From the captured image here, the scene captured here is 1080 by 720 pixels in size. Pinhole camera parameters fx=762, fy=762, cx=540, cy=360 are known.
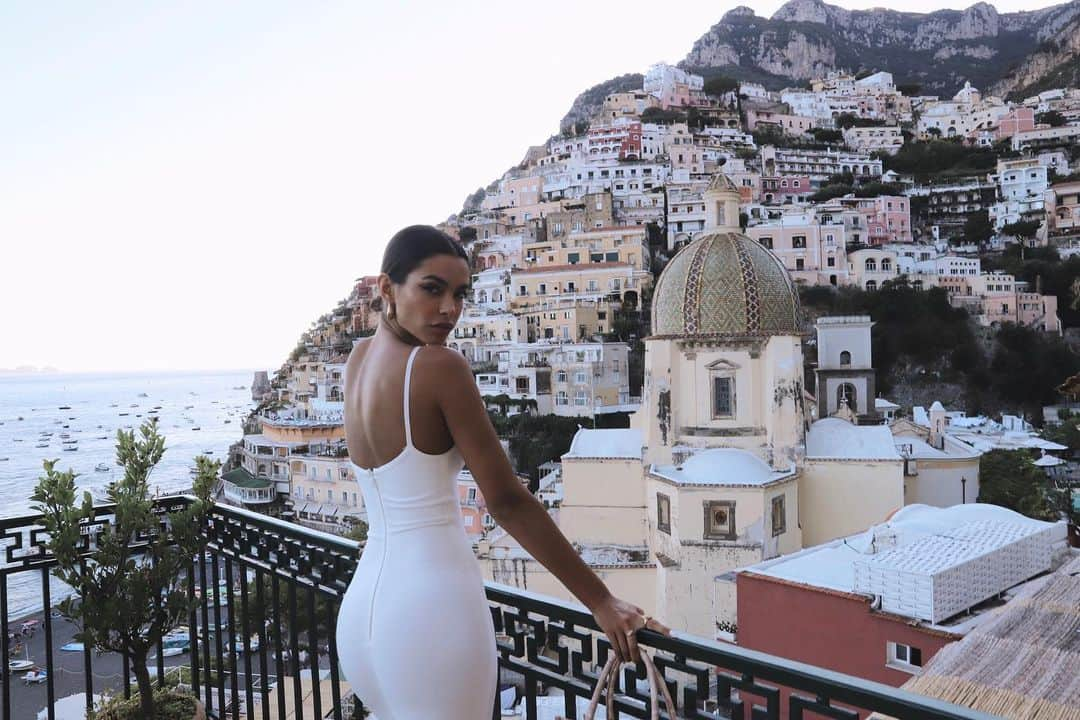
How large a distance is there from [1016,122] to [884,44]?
176 feet

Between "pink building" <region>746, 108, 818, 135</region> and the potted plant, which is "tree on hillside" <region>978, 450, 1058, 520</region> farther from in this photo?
"pink building" <region>746, 108, 818, 135</region>

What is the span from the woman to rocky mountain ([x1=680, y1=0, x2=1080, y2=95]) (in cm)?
9763

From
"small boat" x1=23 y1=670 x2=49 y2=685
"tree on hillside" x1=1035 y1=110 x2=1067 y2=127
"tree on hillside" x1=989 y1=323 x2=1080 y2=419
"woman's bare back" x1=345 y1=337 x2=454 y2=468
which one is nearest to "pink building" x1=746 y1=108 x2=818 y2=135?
"tree on hillside" x1=1035 y1=110 x2=1067 y2=127

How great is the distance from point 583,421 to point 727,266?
67.0 ft

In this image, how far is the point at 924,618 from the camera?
7988 mm

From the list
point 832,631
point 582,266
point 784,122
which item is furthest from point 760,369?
point 784,122

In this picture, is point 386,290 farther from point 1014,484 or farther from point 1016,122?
point 1016,122

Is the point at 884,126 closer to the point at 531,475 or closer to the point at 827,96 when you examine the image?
the point at 827,96

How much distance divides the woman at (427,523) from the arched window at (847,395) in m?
21.1

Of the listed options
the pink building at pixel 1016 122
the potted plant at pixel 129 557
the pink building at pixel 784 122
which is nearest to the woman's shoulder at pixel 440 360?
the potted plant at pixel 129 557

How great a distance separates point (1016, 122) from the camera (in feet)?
209

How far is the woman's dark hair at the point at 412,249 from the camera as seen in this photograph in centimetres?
186

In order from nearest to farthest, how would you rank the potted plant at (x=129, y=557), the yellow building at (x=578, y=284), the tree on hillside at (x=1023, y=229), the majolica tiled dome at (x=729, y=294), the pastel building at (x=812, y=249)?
the potted plant at (x=129, y=557) → the majolica tiled dome at (x=729, y=294) → the yellow building at (x=578, y=284) → the pastel building at (x=812, y=249) → the tree on hillside at (x=1023, y=229)

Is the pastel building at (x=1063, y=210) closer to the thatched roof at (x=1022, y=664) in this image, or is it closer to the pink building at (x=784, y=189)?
the pink building at (x=784, y=189)
